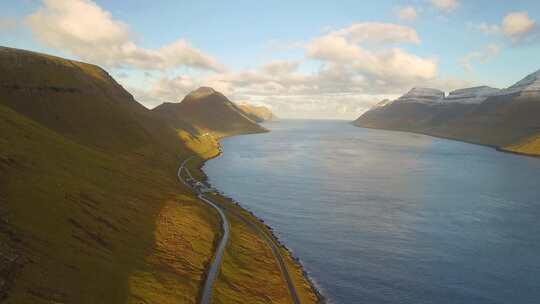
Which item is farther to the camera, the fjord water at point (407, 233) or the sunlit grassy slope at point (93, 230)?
the fjord water at point (407, 233)

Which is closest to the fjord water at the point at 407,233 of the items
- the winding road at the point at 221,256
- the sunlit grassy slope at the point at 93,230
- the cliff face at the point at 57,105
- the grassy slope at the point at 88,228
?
the winding road at the point at 221,256

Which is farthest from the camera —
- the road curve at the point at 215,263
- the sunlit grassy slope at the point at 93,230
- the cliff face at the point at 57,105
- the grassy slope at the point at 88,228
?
the cliff face at the point at 57,105

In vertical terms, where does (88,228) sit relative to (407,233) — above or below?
above

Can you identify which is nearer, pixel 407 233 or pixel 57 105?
pixel 407 233

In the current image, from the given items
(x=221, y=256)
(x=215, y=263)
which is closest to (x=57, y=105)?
(x=221, y=256)

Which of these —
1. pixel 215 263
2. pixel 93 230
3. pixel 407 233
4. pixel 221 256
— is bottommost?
pixel 215 263

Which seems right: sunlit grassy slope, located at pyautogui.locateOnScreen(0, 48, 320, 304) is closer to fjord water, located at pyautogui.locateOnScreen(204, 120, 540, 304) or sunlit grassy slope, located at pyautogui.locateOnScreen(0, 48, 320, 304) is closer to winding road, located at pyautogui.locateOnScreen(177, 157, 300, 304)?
winding road, located at pyautogui.locateOnScreen(177, 157, 300, 304)

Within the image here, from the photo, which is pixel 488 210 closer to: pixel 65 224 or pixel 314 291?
pixel 314 291

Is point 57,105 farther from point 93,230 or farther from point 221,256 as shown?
point 221,256

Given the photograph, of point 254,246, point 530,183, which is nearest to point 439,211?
point 254,246

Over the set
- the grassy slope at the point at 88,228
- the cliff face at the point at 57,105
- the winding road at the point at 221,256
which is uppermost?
the cliff face at the point at 57,105

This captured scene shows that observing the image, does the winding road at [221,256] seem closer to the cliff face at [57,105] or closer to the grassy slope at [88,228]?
the grassy slope at [88,228]

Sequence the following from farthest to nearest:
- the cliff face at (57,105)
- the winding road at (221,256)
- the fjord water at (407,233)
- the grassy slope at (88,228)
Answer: the cliff face at (57,105) → the fjord water at (407,233) → the winding road at (221,256) → the grassy slope at (88,228)
